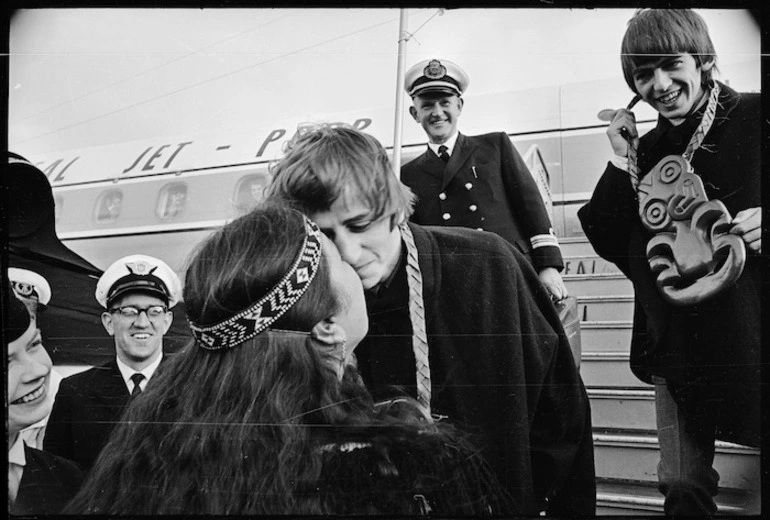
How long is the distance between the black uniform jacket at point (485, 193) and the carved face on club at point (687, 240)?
1.37 feet

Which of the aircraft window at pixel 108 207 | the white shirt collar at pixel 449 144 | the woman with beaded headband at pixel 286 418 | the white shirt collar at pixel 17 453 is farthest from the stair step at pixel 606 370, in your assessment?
the white shirt collar at pixel 17 453

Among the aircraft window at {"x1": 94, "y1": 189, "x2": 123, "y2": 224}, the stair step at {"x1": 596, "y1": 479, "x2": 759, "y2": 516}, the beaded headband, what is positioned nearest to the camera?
the beaded headband

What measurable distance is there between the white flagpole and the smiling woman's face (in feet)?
5.44

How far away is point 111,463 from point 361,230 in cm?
139

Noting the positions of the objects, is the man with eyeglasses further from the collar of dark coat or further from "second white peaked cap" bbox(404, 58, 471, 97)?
the collar of dark coat

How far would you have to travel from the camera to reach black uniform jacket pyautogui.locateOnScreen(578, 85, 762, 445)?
333 centimetres

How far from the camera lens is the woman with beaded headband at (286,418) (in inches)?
129

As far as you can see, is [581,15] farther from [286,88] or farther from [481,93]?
[286,88]

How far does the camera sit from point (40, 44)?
11.5 ft

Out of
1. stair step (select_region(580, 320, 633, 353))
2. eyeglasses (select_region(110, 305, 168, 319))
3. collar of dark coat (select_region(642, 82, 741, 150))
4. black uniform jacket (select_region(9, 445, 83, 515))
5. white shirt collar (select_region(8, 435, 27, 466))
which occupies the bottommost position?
black uniform jacket (select_region(9, 445, 83, 515))

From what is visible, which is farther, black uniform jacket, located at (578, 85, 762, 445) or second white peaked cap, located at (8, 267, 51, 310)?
second white peaked cap, located at (8, 267, 51, 310)

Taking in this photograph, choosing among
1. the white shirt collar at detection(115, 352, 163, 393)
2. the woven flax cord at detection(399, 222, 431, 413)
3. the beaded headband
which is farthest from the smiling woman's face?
the woven flax cord at detection(399, 222, 431, 413)

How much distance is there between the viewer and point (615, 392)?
3.35 metres

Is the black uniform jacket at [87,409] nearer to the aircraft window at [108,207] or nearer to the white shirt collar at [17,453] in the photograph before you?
the white shirt collar at [17,453]
